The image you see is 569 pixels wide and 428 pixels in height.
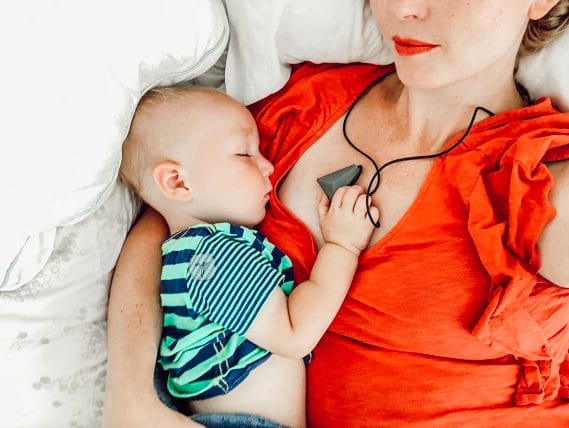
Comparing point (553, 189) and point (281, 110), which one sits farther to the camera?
point (281, 110)

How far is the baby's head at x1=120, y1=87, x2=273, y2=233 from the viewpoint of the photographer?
1.08 metres

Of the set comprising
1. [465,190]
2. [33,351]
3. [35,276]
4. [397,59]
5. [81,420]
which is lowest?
[81,420]

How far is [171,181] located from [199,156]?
0.06 m

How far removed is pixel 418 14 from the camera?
912 mm

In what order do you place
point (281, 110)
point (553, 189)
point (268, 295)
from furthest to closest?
point (281, 110) < point (268, 295) < point (553, 189)

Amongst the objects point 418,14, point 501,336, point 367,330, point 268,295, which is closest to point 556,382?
point 501,336

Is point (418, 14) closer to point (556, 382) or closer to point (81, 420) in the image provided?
point (556, 382)

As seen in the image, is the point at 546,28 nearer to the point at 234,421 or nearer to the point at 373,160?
the point at 373,160

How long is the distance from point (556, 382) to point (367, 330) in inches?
11.8

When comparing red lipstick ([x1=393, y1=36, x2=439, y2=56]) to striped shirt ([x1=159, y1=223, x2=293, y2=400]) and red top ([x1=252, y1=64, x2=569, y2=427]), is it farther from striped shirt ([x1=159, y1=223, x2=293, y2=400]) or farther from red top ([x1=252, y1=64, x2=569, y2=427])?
striped shirt ([x1=159, y1=223, x2=293, y2=400])

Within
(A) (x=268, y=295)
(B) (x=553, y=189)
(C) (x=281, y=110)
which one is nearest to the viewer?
(B) (x=553, y=189)

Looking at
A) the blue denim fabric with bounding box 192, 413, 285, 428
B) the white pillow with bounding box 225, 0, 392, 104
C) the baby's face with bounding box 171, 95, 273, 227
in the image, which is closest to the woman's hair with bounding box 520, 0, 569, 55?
the white pillow with bounding box 225, 0, 392, 104

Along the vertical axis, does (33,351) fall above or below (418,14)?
below

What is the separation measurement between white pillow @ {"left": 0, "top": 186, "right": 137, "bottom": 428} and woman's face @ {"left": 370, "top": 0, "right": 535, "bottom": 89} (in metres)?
0.52
